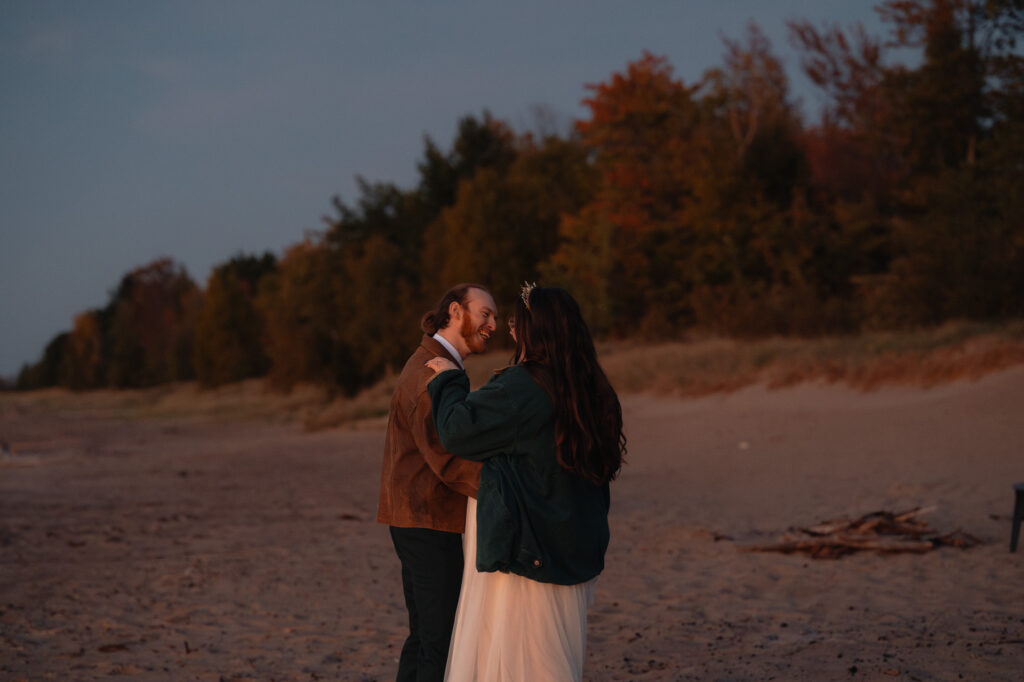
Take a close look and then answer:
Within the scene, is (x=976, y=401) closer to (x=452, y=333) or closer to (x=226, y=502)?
(x=226, y=502)

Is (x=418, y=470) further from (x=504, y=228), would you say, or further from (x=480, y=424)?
(x=504, y=228)

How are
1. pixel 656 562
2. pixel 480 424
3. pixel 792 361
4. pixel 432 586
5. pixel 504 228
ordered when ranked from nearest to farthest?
pixel 480 424
pixel 432 586
pixel 656 562
pixel 792 361
pixel 504 228

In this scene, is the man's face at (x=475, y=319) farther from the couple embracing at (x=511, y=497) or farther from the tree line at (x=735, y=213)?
the tree line at (x=735, y=213)

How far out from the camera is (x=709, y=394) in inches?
841

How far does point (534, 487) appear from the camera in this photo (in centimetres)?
343

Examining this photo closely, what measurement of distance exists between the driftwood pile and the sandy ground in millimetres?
154

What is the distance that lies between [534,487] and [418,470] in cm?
63

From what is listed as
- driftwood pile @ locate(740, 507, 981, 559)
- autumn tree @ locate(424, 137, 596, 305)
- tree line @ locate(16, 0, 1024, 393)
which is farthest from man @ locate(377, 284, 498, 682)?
autumn tree @ locate(424, 137, 596, 305)

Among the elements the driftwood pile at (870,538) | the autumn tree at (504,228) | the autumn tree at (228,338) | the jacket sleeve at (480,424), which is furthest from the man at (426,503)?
the autumn tree at (228,338)

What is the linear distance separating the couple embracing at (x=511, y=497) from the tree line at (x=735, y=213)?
20949 mm

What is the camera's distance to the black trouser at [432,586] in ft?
12.5

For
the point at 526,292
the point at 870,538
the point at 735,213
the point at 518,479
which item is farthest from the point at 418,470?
the point at 735,213

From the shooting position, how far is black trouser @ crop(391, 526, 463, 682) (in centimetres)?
380

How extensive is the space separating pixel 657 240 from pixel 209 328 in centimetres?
3282
